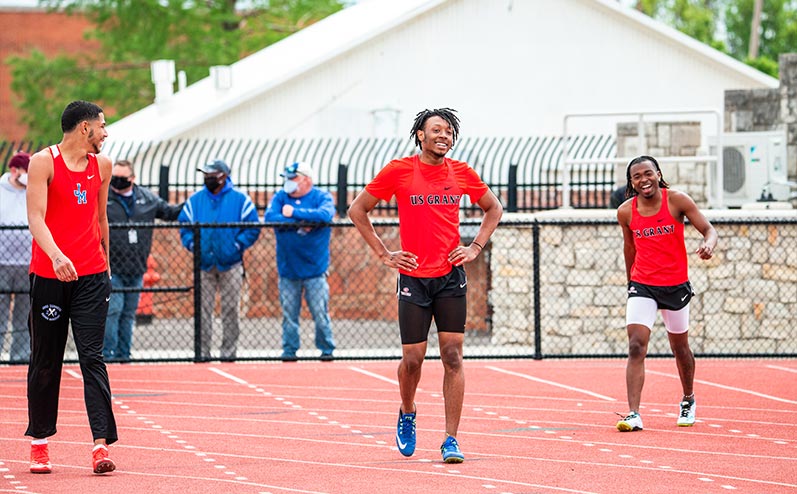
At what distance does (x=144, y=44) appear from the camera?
43.8m

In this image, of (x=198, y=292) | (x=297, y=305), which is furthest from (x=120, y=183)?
(x=297, y=305)

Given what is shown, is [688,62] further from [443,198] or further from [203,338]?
[443,198]

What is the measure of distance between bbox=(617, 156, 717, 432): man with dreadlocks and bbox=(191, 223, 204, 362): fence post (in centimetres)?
545

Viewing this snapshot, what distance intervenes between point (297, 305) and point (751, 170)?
6.73m

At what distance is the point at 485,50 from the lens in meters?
30.0

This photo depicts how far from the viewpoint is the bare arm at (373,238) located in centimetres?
877

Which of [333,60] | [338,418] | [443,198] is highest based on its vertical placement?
[333,60]

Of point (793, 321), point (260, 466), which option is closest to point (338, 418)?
point (260, 466)

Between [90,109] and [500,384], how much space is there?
568 centimetres

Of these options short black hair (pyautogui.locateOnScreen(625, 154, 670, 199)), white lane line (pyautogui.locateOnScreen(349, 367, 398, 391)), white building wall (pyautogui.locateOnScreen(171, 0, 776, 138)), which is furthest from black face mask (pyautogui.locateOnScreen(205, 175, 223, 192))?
white building wall (pyautogui.locateOnScreen(171, 0, 776, 138))

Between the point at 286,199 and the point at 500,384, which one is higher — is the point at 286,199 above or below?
above

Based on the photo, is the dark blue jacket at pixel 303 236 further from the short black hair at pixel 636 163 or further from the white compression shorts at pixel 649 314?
the white compression shorts at pixel 649 314

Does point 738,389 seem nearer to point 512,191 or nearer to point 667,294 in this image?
point 667,294

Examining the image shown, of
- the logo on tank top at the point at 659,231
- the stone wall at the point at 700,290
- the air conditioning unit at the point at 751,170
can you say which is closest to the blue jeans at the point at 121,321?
the stone wall at the point at 700,290
